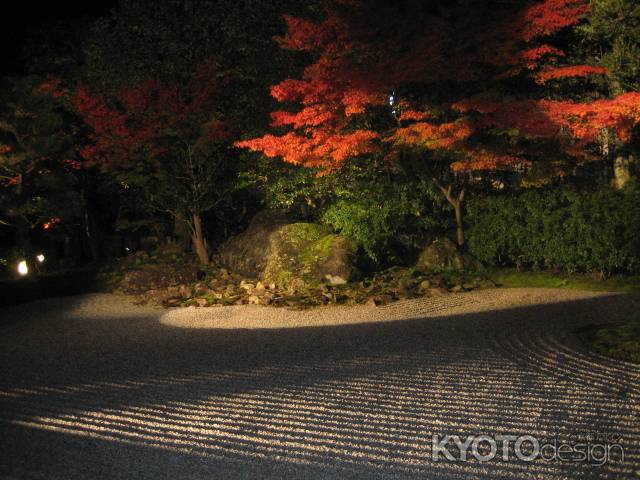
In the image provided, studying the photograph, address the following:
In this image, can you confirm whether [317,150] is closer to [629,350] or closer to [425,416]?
[629,350]

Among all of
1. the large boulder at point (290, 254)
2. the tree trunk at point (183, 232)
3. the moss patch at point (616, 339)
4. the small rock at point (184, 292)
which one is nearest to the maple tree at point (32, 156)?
the tree trunk at point (183, 232)

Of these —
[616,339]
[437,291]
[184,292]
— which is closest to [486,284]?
[437,291]

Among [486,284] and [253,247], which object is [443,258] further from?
[253,247]

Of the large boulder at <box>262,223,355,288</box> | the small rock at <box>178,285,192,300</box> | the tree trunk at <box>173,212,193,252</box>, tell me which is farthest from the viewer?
the tree trunk at <box>173,212,193,252</box>

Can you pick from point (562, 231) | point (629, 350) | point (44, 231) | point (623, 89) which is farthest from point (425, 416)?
point (44, 231)

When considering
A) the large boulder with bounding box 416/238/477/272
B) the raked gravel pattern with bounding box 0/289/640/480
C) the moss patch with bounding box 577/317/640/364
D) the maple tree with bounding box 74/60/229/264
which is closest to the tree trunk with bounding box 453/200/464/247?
the large boulder with bounding box 416/238/477/272

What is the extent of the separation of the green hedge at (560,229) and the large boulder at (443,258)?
27 centimetres

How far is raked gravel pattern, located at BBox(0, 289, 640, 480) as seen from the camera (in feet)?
11.6

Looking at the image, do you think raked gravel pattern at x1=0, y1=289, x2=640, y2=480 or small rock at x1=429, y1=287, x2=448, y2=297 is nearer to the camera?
raked gravel pattern at x1=0, y1=289, x2=640, y2=480

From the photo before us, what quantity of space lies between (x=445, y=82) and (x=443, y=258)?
3372mm

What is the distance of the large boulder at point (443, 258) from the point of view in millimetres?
11734

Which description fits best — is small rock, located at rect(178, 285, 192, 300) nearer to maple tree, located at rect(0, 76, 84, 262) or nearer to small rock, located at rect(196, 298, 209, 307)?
small rock, located at rect(196, 298, 209, 307)

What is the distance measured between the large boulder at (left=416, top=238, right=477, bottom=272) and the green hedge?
10.6 inches

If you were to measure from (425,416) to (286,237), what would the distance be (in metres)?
8.51
